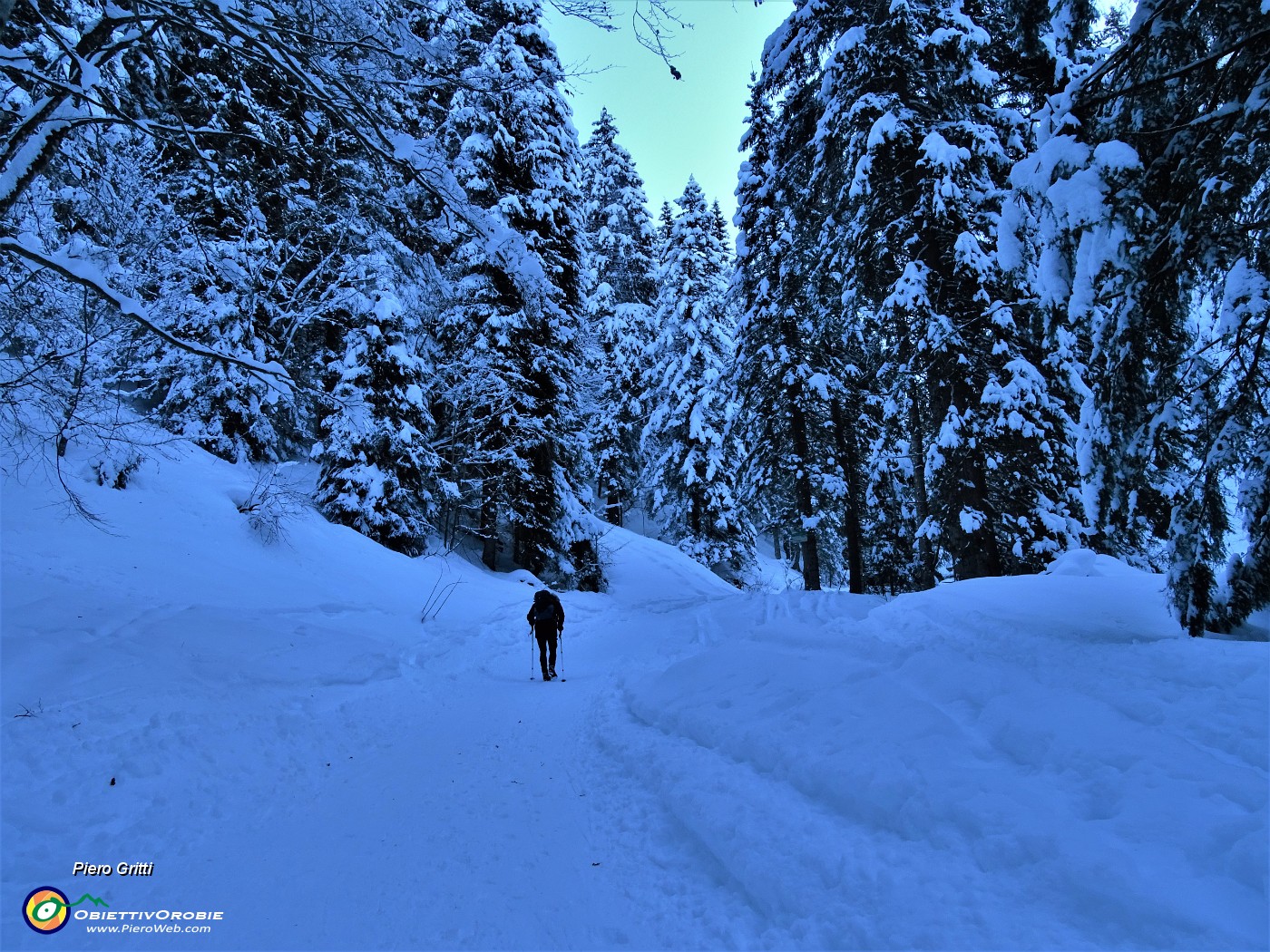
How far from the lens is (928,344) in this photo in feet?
30.9

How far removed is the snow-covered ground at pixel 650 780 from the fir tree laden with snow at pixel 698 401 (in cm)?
1514

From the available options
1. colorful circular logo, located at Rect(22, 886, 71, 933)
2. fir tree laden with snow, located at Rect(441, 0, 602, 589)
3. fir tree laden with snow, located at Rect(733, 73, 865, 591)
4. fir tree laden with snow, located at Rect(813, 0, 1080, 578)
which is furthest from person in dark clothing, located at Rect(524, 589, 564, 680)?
fir tree laden with snow, located at Rect(733, 73, 865, 591)

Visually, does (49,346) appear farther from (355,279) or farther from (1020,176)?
(1020,176)

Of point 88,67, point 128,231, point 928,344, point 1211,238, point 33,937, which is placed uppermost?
point 928,344

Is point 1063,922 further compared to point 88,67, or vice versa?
point 88,67

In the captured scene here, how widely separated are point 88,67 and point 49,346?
4.11m

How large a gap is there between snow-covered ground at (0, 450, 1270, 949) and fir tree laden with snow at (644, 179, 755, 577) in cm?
1514

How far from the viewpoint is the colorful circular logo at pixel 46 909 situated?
108 inches

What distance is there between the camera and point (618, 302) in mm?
29359

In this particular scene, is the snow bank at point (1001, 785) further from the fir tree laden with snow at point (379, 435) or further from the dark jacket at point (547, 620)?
the fir tree laden with snow at point (379, 435)

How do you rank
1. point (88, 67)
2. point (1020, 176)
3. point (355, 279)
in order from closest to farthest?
point (88, 67), point (1020, 176), point (355, 279)

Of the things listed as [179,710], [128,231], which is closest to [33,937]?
[179,710]

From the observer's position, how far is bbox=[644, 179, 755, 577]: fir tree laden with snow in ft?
72.2

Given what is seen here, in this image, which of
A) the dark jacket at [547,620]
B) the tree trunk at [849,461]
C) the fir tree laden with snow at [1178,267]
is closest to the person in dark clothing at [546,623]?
the dark jacket at [547,620]
